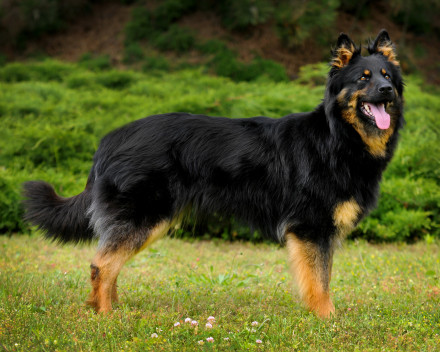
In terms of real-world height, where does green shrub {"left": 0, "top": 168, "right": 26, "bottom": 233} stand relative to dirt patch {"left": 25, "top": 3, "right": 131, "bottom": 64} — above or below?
below

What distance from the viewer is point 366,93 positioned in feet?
14.0

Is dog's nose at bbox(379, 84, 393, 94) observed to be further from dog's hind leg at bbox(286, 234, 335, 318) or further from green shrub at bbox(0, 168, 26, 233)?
green shrub at bbox(0, 168, 26, 233)

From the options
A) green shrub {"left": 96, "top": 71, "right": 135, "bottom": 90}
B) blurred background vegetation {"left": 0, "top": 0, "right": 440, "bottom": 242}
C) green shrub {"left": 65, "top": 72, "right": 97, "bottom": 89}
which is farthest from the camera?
green shrub {"left": 96, "top": 71, "right": 135, "bottom": 90}

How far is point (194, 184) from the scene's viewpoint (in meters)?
4.41

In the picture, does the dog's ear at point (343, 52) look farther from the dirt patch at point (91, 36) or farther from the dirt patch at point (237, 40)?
the dirt patch at point (91, 36)

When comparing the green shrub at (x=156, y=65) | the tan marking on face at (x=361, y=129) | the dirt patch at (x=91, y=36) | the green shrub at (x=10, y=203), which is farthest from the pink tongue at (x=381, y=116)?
the dirt patch at (x=91, y=36)

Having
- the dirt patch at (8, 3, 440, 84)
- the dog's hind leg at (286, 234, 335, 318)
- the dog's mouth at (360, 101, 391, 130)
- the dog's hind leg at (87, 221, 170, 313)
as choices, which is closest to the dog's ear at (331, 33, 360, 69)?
the dog's mouth at (360, 101, 391, 130)

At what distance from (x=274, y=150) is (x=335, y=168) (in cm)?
57

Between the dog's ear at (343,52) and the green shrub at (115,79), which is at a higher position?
the dog's ear at (343,52)

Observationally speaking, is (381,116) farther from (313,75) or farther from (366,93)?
(313,75)

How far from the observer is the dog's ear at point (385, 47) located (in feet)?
15.3

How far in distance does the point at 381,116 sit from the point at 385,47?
824 mm

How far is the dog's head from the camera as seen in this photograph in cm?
427

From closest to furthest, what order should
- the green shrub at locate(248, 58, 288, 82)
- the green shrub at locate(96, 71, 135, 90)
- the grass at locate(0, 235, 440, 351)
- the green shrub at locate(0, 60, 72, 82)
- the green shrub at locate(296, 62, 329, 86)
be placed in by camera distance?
the grass at locate(0, 235, 440, 351)
the green shrub at locate(296, 62, 329, 86)
the green shrub at locate(96, 71, 135, 90)
the green shrub at locate(0, 60, 72, 82)
the green shrub at locate(248, 58, 288, 82)
